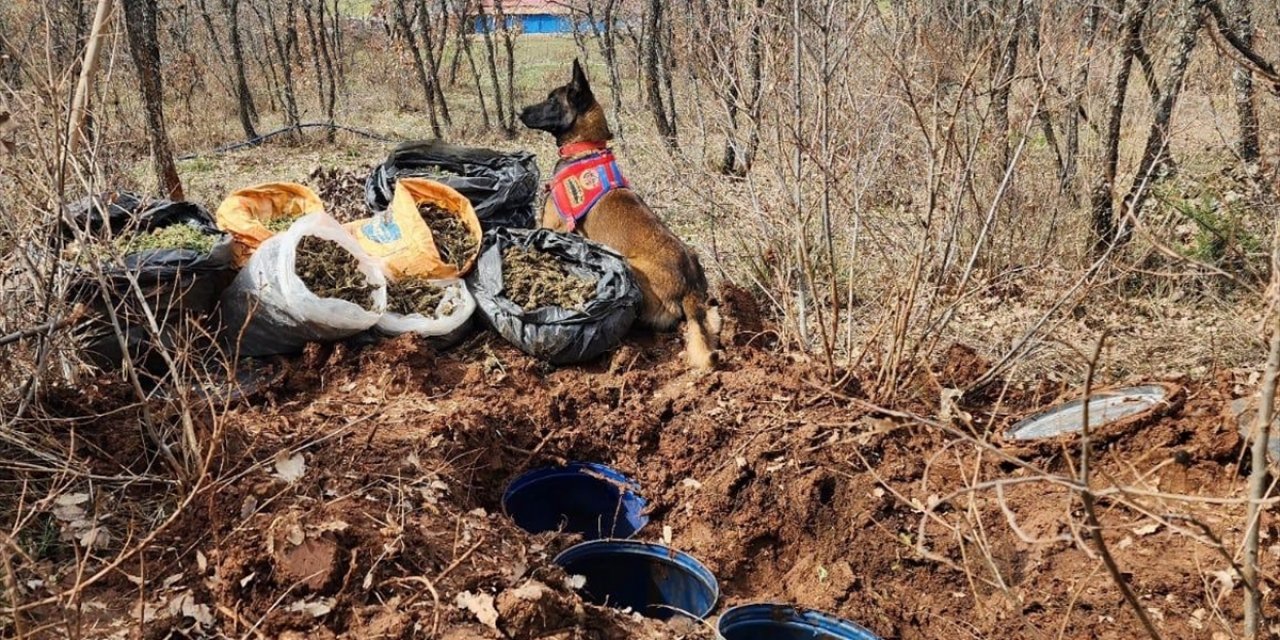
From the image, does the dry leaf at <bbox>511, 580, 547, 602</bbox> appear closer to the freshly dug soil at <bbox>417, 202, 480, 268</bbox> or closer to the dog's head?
the freshly dug soil at <bbox>417, 202, 480, 268</bbox>

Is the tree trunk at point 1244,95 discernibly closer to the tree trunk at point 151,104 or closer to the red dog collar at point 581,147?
the red dog collar at point 581,147

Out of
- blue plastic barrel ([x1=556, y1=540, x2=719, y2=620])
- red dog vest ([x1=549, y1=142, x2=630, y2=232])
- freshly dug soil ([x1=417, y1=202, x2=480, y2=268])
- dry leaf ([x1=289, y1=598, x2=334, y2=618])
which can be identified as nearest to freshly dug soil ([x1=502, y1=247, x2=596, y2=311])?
freshly dug soil ([x1=417, y1=202, x2=480, y2=268])

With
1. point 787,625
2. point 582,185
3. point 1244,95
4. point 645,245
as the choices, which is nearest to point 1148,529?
point 787,625

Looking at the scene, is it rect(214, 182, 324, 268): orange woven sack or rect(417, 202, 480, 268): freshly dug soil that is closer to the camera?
rect(214, 182, 324, 268): orange woven sack

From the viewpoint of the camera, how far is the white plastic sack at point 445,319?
422cm

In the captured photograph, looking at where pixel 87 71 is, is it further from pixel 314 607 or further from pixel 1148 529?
pixel 1148 529

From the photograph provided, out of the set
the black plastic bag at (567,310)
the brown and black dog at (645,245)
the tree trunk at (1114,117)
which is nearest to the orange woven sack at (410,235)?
the black plastic bag at (567,310)

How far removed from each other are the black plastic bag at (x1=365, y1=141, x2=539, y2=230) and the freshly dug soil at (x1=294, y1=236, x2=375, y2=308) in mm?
723

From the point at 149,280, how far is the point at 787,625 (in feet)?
9.52

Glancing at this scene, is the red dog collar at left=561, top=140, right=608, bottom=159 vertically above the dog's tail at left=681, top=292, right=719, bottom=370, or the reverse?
the red dog collar at left=561, top=140, right=608, bottom=159

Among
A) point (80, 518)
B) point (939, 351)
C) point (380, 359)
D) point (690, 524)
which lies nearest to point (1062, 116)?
point (939, 351)

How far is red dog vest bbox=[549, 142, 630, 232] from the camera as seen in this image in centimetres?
506

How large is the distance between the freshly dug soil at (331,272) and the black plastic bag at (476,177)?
723 millimetres

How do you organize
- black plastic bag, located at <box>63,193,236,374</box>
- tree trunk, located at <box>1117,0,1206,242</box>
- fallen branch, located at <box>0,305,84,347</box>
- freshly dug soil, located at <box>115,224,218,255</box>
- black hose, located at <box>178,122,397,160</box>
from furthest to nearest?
1. black hose, located at <box>178,122,397,160</box>
2. tree trunk, located at <box>1117,0,1206,242</box>
3. freshly dug soil, located at <box>115,224,218,255</box>
4. black plastic bag, located at <box>63,193,236,374</box>
5. fallen branch, located at <box>0,305,84,347</box>
